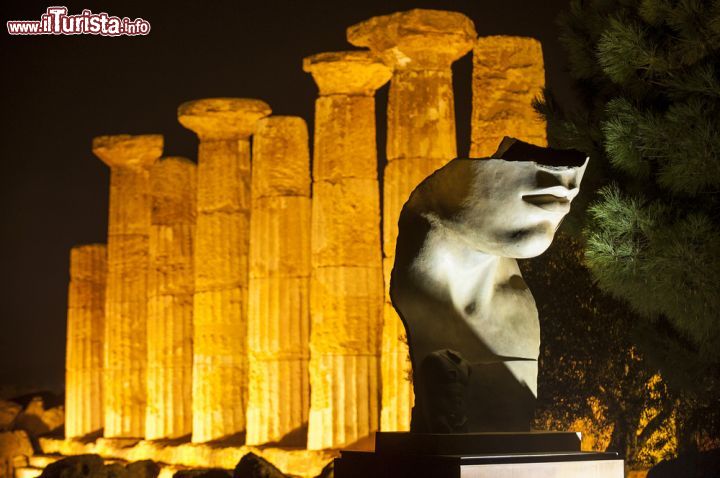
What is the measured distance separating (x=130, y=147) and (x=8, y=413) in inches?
343

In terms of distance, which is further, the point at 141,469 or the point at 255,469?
the point at 141,469

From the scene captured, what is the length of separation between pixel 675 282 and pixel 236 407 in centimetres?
1304

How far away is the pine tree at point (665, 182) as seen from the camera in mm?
10430

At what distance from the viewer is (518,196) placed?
746 centimetres

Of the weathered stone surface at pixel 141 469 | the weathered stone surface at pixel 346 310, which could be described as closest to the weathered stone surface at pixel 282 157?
the weathered stone surface at pixel 346 310

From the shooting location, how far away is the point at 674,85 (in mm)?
10836

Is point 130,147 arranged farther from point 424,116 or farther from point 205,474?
point 205,474

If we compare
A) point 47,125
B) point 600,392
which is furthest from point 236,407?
point 47,125

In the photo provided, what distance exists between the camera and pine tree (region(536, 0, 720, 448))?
34.2 ft

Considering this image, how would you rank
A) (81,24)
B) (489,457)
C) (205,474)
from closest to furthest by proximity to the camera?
(489,457) < (205,474) < (81,24)

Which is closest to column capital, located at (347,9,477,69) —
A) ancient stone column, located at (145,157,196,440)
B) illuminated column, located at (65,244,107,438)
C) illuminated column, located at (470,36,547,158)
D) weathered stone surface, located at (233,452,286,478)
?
illuminated column, located at (470,36,547,158)

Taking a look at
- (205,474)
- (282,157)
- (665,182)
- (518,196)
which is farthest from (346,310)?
(518,196)

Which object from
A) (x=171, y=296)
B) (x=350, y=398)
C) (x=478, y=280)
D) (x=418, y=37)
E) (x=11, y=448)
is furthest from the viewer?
(x=11, y=448)

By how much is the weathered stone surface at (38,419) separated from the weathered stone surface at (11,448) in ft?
6.38
